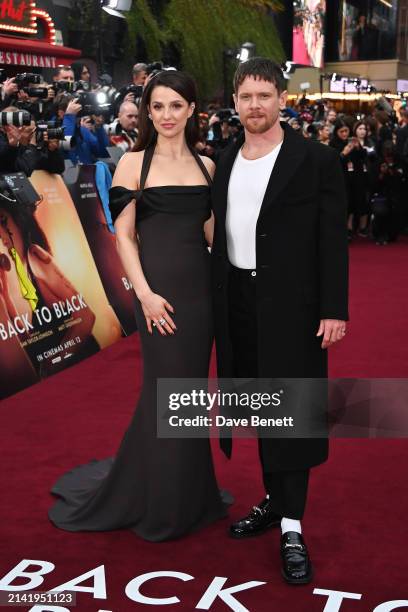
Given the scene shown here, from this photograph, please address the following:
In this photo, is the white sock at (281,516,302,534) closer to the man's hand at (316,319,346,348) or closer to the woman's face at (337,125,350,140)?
the man's hand at (316,319,346,348)

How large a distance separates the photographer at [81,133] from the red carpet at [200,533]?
6.84 ft

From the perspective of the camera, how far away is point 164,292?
299 cm

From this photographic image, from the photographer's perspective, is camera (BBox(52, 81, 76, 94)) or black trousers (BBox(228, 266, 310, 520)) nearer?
black trousers (BBox(228, 266, 310, 520))

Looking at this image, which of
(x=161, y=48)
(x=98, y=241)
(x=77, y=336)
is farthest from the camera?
(x=161, y=48)

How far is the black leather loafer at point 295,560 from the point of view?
110 inches

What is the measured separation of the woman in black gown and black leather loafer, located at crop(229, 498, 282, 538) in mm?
150

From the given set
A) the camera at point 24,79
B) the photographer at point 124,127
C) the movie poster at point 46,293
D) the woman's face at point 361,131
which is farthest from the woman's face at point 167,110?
the woman's face at point 361,131

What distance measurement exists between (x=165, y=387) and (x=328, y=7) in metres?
39.9

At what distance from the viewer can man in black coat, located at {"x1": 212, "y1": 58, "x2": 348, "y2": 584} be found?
2.74 meters

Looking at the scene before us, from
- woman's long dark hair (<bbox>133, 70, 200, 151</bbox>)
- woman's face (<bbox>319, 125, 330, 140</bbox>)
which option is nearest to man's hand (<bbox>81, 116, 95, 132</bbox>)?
woman's long dark hair (<bbox>133, 70, 200, 151</bbox>)

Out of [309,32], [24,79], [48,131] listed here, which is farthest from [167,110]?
[309,32]

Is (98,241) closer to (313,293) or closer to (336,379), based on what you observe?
(336,379)

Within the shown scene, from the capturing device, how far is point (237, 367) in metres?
3.00

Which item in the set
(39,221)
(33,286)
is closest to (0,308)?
(33,286)
